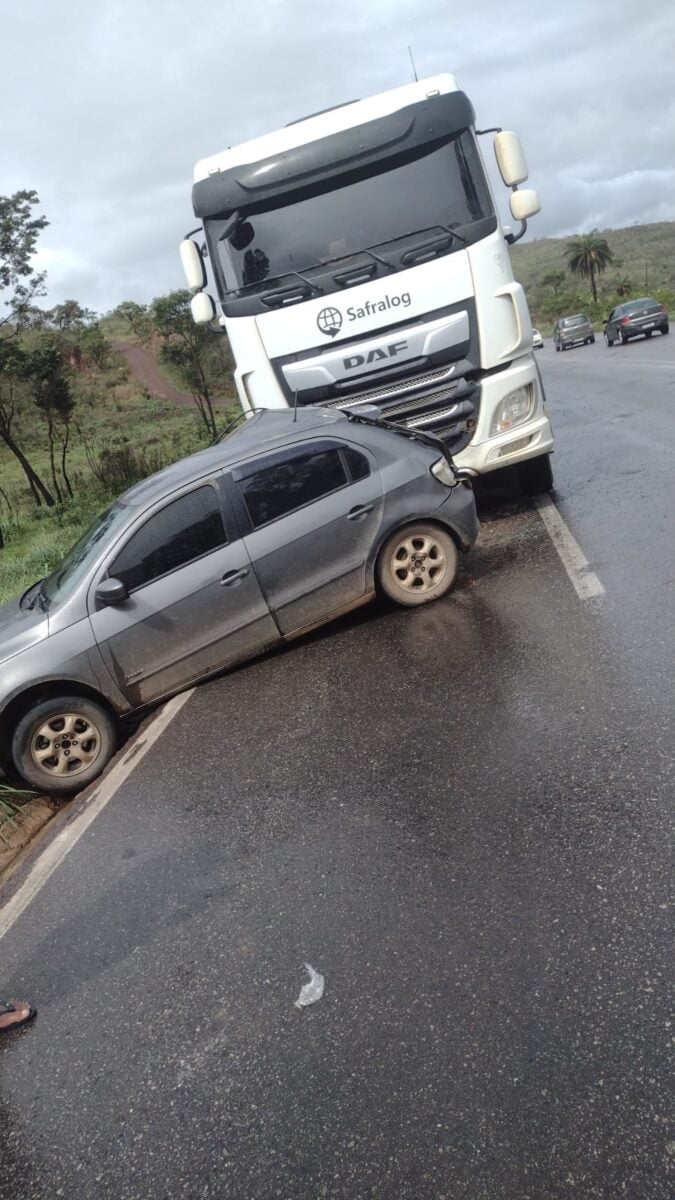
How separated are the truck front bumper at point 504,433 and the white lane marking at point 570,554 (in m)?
0.75

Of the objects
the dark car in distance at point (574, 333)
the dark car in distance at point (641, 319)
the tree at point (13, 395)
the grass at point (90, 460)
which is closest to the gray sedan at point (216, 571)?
the grass at point (90, 460)

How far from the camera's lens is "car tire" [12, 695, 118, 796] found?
546cm

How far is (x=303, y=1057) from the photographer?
2.86 metres

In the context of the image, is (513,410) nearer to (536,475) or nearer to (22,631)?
(536,475)

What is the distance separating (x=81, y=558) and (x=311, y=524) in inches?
66.3

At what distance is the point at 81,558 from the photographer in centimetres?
624

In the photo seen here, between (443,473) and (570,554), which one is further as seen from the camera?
(570,554)

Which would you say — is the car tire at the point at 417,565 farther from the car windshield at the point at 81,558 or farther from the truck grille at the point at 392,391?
the car windshield at the point at 81,558

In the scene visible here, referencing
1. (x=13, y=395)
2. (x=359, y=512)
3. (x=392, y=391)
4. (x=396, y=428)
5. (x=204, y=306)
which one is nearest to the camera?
(x=359, y=512)

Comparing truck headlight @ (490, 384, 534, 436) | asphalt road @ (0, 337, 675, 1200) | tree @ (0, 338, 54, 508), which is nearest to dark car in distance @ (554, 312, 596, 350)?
tree @ (0, 338, 54, 508)

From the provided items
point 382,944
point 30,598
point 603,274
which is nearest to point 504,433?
point 30,598

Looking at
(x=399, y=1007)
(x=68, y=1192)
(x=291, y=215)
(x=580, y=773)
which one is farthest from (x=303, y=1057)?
(x=291, y=215)

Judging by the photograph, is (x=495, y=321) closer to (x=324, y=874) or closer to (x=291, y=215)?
(x=291, y=215)

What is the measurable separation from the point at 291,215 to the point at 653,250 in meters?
152
